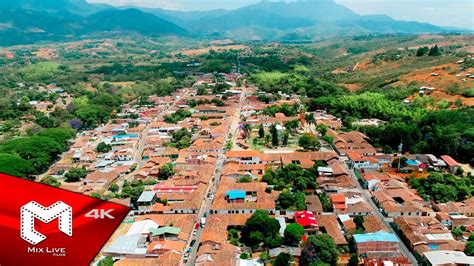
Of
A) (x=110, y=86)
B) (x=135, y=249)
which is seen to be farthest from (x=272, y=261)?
(x=110, y=86)

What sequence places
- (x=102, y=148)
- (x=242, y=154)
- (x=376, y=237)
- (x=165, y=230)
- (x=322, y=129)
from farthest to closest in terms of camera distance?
(x=322, y=129) < (x=102, y=148) < (x=242, y=154) < (x=165, y=230) < (x=376, y=237)

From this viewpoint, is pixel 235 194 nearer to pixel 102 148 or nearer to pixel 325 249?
pixel 325 249

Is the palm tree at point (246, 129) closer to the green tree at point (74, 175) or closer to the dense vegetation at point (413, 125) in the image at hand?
the dense vegetation at point (413, 125)

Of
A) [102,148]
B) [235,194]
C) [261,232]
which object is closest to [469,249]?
[261,232]

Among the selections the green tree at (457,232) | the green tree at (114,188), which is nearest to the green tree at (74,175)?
the green tree at (114,188)

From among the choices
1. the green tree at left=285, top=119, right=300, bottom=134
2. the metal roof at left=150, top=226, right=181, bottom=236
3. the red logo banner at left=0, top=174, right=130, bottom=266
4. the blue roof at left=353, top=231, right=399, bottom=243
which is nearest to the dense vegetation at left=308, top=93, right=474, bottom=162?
the green tree at left=285, top=119, right=300, bottom=134

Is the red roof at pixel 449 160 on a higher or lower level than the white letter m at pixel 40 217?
lower
